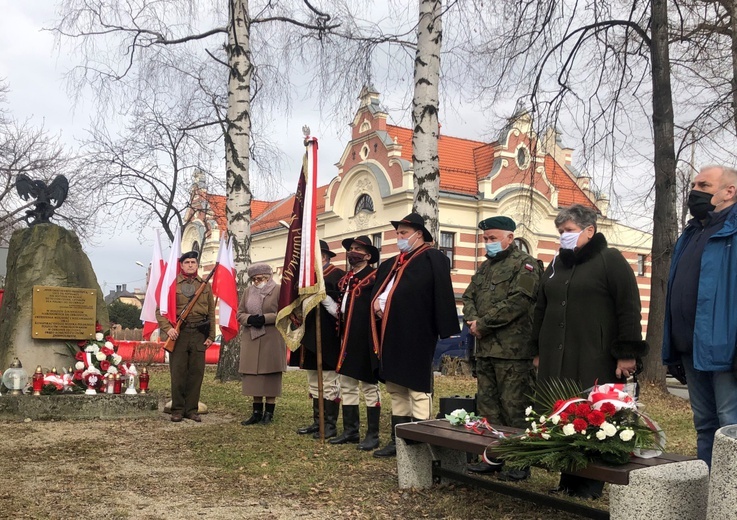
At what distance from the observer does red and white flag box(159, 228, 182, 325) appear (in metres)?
9.11

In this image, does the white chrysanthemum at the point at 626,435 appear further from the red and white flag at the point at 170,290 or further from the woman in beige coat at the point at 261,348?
the red and white flag at the point at 170,290

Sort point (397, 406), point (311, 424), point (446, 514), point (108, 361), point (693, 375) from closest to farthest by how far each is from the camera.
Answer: point (693, 375)
point (446, 514)
point (397, 406)
point (311, 424)
point (108, 361)

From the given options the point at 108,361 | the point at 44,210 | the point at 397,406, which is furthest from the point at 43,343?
the point at 397,406

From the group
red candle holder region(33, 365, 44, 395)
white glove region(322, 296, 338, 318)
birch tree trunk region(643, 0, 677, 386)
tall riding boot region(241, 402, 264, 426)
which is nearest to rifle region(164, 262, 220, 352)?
tall riding boot region(241, 402, 264, 426)

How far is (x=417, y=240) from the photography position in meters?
6.89

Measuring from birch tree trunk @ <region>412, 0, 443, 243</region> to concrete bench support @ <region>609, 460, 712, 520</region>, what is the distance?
5.23 metres

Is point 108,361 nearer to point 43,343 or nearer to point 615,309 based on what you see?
point 43,343

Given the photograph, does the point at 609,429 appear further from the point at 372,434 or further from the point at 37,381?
the point at 37,381

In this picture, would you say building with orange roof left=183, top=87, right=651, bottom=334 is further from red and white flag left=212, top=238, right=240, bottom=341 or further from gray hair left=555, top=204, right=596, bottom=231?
gray hair left=555, top=204, right=596, bottom=231

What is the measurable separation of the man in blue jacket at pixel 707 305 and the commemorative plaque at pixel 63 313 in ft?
24.8

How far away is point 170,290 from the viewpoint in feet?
30.0

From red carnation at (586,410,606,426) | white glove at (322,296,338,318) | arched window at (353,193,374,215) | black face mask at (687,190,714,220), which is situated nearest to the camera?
red carnation at (586,410,606,426)

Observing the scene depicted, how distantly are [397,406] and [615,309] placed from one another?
7.60ft

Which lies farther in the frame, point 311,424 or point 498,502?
point 311,424
